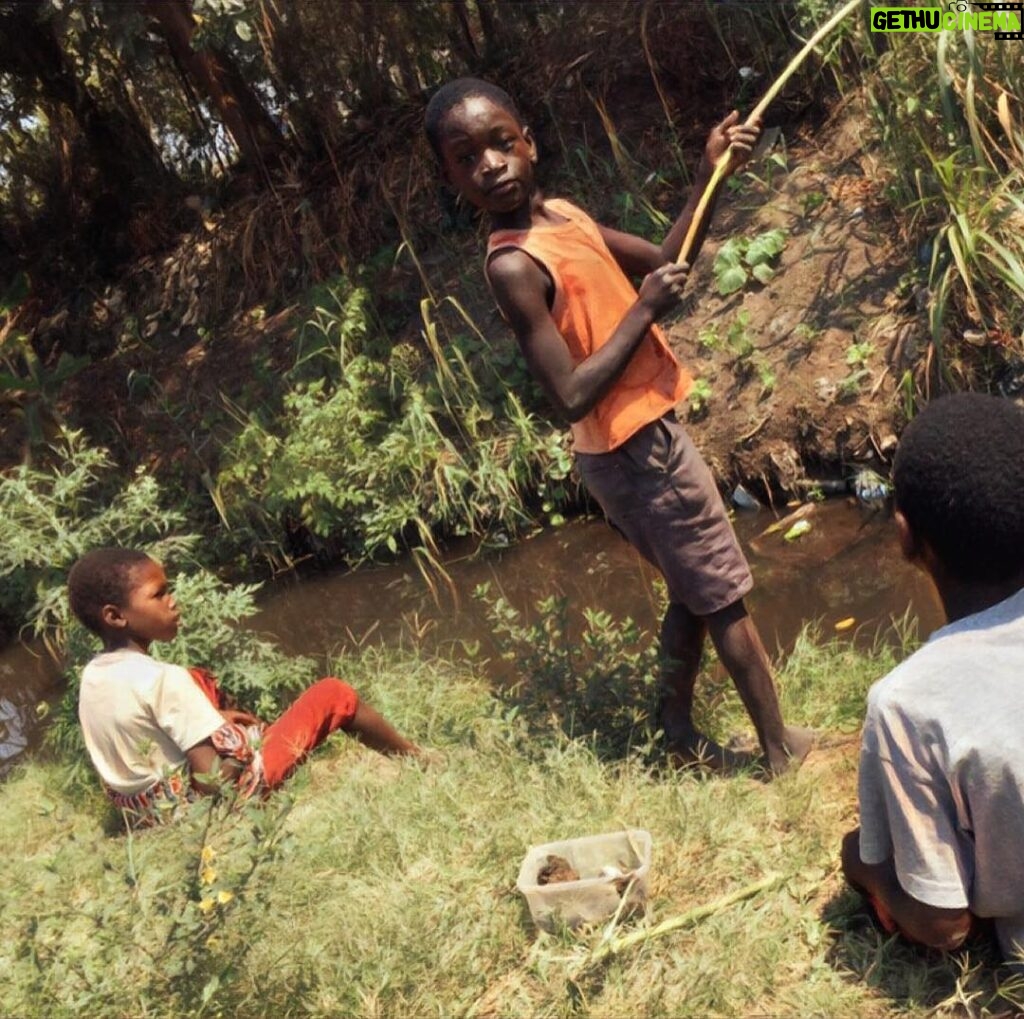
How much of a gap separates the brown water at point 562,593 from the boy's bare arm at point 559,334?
1.77 meters

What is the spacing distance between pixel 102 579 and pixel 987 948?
7.74ft

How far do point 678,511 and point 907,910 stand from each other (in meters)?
1.08

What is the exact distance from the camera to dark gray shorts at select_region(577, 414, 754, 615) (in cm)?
287

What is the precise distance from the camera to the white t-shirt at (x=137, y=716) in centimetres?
324

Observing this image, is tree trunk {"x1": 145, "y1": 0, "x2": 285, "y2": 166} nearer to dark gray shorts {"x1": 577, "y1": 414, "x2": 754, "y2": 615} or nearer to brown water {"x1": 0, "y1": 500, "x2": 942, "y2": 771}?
brown water {"x1": 0, "y1": 500, "x2": 942, "y2": 771}

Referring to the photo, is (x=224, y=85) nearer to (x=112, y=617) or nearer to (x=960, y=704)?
(x=112, y=617)

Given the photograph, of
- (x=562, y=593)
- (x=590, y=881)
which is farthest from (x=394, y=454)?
(x=590, y=881)

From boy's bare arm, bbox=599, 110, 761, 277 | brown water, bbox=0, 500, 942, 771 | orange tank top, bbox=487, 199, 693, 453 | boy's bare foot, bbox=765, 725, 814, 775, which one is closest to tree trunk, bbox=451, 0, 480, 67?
brown water, bbox=0, 500, 942, 771

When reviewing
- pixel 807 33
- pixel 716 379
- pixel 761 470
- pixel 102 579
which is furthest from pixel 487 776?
pixel 807 33

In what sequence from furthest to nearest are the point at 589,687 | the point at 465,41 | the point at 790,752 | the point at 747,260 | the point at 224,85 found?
the point at 224,85 → the point at 465,41 → the point at 747,260 → the point at 589,687 → the point at 790,752

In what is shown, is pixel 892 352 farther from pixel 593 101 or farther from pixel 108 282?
pixel 108 282

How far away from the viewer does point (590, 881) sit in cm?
243

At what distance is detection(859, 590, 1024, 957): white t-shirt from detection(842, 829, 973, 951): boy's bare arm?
0.04 metres

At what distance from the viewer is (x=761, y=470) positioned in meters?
5.29
